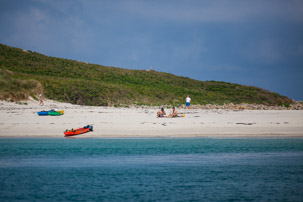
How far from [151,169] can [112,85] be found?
4946 cm

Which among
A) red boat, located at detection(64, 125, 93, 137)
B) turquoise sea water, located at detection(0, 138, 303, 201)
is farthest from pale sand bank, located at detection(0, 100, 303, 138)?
turquoise sea water, located at detection(0, 138, 303, 201)

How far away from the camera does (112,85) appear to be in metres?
67.0

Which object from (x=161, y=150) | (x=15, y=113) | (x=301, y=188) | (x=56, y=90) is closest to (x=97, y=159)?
(x=161, y=150)

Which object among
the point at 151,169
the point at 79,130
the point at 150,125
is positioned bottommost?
the point at 151,169

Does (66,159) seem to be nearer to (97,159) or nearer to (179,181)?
(97,159)

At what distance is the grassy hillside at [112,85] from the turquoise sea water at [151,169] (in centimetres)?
2682

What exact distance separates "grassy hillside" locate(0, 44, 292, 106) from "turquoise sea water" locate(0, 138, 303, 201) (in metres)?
26.8

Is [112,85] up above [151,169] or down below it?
above

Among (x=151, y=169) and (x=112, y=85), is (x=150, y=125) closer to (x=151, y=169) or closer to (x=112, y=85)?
(x=151, y=169)

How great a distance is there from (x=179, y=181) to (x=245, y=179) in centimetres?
298

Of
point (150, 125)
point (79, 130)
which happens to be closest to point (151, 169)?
point (79, 130)

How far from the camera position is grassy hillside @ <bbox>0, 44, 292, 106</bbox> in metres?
55.7

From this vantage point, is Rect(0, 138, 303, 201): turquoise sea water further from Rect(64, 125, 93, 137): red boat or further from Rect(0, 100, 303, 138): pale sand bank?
Rect(0, 100, 303, 138): pale sand bank

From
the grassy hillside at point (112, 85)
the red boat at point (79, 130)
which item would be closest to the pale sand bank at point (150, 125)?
the red boat at point (79, 130)
